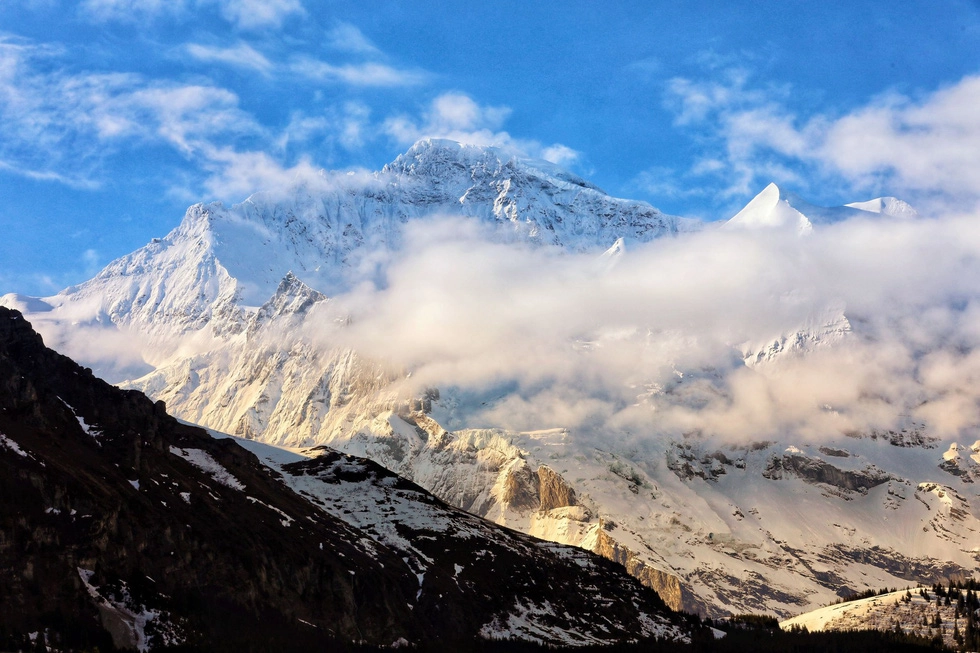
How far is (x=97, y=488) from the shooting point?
198750 millimetres

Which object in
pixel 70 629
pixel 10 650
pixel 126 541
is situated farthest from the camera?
pixel 126 541

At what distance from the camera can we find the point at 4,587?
163m

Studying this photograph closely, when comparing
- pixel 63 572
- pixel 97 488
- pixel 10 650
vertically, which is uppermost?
pixel 97 488

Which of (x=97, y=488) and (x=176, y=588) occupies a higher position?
(x=97, y=488)

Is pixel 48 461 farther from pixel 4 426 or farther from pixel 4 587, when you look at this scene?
pixel 4 587

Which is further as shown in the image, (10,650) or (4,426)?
(4,426)

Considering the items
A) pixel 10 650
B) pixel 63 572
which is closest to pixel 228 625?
pixel 63 572

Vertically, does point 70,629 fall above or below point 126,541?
below

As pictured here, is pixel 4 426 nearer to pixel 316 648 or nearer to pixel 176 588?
pixel 176 588

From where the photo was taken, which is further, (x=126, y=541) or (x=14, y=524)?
(x=126, y=541)

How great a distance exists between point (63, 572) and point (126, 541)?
2028 centimetres

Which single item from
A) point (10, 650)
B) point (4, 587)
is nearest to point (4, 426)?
point (4, 587)

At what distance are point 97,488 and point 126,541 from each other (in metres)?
12.2

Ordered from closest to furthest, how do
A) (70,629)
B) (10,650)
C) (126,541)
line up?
(10,650), (70,629), (126,541)
